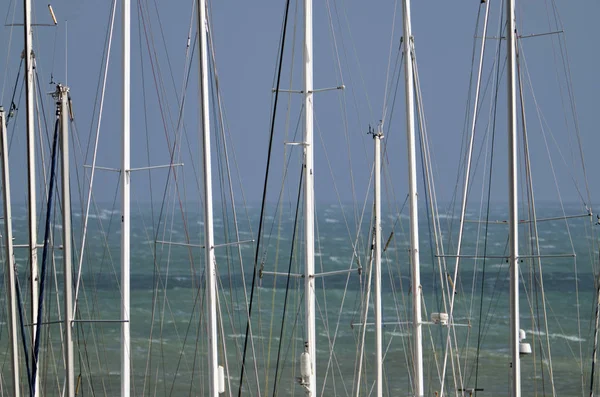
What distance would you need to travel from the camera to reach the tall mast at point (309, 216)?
2030cm

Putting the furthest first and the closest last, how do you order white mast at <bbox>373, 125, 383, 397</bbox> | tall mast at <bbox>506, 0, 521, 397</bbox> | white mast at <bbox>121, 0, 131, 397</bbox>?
white mast at <bbox>373, 125, 383, 397</bbox>
white mast at <bbox>121, 0, 131, 397</bbox>
tall mast at <bbox>506, 0, 521, 397</bbox>

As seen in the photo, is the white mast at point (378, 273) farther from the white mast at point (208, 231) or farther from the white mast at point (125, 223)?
the white mast at point (125, 223)

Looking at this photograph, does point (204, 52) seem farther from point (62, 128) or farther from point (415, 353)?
point (415, 353)

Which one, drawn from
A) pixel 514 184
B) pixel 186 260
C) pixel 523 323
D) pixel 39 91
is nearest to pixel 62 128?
pixel 39 91

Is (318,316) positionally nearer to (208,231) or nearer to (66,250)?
(208,231)

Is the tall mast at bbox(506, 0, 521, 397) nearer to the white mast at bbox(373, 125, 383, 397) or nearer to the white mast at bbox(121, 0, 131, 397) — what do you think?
the white mast at bbox(373, 125, 383, 397)

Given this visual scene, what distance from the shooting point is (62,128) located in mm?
17922

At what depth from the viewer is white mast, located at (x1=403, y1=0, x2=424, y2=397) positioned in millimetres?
21141

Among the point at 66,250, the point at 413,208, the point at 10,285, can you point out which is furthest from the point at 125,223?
the point at 413,208

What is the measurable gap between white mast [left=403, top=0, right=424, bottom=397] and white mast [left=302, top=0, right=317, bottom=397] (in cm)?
153

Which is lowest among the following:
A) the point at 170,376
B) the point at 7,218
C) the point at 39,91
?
the point at 170,376

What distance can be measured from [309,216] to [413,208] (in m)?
1.78

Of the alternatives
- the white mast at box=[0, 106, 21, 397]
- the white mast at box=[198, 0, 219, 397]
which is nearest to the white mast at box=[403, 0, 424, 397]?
the white mast at box=[198, 0, 219, 397]

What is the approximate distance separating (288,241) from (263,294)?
67.9ft
